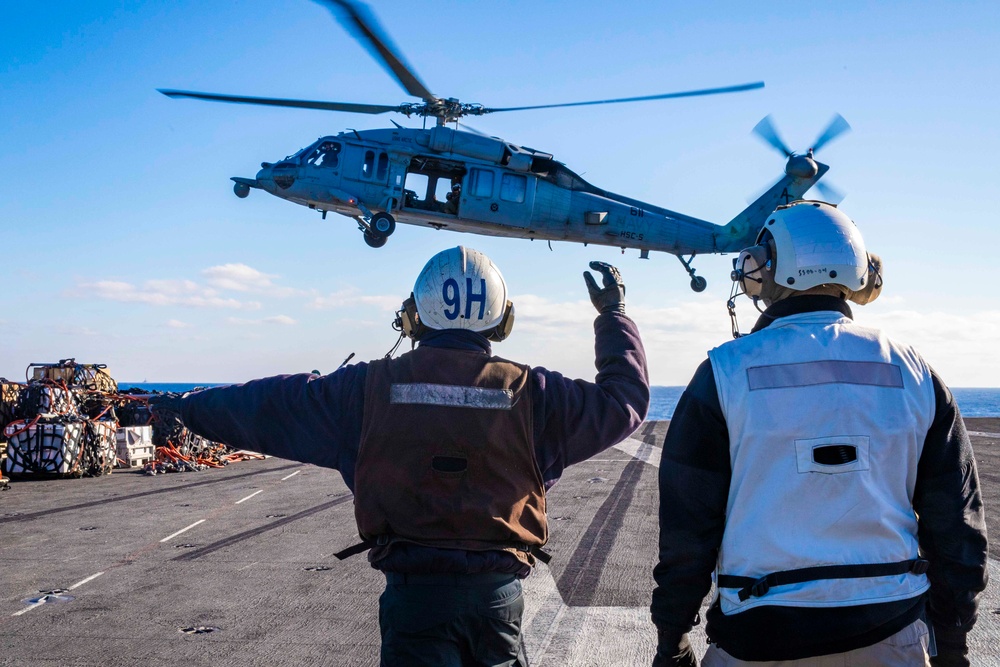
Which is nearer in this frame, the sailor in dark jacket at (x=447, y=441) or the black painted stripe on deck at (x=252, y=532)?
the sailor in dark jacket at (x=447, y=441)

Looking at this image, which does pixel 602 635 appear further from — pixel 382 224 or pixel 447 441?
pixel 382 224

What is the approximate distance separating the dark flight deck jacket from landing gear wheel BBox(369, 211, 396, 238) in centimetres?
1620

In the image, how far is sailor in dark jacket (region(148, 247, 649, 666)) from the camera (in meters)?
2.78

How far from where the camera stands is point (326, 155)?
19.3 meters

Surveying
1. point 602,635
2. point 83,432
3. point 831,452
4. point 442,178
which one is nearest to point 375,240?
point 442,178

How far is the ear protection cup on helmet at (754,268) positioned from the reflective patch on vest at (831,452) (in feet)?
2.38

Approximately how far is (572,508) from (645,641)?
17.7 ft

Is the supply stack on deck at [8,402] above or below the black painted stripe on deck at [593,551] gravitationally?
above

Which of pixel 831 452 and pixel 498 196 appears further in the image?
pixel 498 196

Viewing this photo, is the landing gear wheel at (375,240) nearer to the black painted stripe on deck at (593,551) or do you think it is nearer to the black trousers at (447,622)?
the black painted stripe on deck at (593,551)

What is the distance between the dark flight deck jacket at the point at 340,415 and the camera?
3.09 m

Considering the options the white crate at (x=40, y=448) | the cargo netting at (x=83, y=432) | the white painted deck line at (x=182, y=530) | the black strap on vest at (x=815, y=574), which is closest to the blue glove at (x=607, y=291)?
the black strap on vest at (x=815, y=574)

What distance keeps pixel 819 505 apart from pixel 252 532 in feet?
25.3

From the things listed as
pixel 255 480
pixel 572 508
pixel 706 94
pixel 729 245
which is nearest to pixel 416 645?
pixel 572 508
